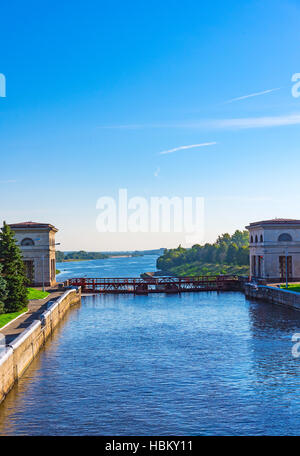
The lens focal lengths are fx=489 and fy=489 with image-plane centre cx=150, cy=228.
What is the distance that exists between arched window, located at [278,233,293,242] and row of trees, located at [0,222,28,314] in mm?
37790

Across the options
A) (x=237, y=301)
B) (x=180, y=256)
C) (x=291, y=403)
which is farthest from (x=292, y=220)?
(x=180, y=256)

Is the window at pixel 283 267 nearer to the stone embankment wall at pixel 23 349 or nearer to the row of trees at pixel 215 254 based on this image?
the stone embankment wall at pixel 23 349

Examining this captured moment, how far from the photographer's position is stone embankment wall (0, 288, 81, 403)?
21.8 metres

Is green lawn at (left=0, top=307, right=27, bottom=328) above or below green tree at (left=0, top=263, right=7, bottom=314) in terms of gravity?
below

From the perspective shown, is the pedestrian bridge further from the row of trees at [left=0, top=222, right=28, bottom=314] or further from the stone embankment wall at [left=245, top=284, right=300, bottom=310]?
→ the row of trees at [left=0, top=222, right=28, bottom=314]

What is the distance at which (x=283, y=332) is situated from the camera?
36.2 meters

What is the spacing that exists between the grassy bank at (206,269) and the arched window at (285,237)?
4199cm

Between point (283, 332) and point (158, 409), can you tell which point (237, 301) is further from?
point (158, 409)

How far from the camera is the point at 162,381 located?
934 inches

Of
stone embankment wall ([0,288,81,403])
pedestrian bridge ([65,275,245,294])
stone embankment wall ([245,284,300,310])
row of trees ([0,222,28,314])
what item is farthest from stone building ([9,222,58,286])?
stone embankment wall ([245,284,300,310])

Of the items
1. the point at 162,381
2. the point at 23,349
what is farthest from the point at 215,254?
the point at 162,381

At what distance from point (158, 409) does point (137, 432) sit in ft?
7.97

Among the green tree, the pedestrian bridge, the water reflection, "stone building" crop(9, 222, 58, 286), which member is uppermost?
"stone building" crop(9, 222, 58, 286)

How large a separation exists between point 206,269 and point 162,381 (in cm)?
11638
